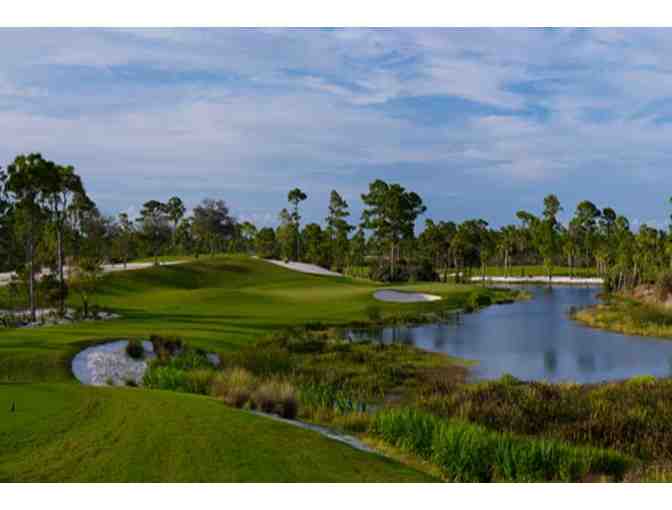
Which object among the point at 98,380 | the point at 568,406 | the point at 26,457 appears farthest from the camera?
the point at 98,380

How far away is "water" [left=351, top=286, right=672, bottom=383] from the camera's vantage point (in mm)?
27641

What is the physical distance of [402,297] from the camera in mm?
57969

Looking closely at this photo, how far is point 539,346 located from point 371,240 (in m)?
87.0

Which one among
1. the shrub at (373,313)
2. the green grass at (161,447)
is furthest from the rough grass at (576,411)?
the shrub at (373,313)

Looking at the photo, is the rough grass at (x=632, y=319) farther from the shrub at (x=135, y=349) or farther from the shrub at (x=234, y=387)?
the shrub at (x=135, y=349)

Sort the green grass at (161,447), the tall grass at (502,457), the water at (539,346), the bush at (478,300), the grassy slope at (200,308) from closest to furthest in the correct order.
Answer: the green grass at (161,447)
the tall grass at (502,457)
the grassy slope at (200,308)
the water at (539,346)
the bush at (478,300)

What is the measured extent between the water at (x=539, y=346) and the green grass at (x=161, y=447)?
1583 cm

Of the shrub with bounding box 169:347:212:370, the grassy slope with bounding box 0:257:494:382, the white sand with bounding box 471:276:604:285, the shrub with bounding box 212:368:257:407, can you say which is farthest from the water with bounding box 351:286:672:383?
the white sand with bounding box 471:276:604:285

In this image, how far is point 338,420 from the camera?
16.0 metres

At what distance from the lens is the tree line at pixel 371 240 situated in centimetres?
7850

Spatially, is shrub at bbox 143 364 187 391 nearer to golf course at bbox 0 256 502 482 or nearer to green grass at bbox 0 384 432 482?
golf course at bbox 0 256 502 482

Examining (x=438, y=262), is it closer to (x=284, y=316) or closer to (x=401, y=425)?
(x=284, y=316)
